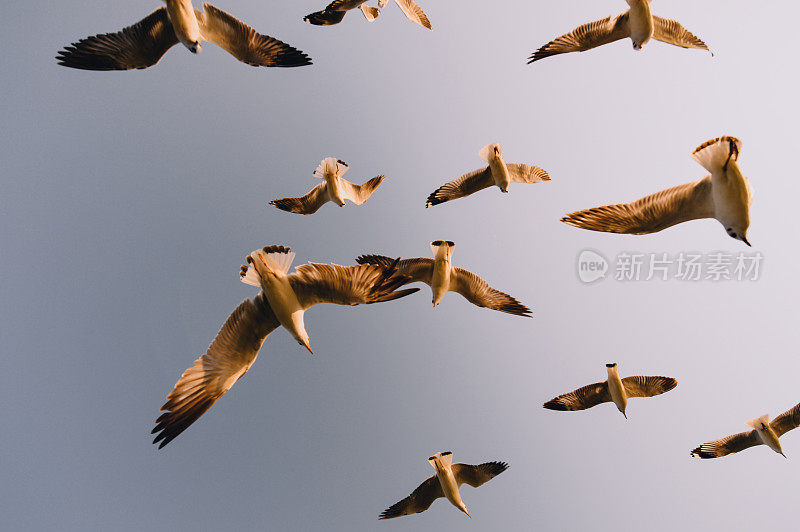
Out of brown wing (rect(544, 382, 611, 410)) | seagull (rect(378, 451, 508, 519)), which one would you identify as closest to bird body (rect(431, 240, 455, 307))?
seagull (rect(378, 451, 508, 519))

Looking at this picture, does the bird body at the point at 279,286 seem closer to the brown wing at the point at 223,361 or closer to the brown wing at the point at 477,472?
the brown wing at the point at 223,361

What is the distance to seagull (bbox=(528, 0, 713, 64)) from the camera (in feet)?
26.0

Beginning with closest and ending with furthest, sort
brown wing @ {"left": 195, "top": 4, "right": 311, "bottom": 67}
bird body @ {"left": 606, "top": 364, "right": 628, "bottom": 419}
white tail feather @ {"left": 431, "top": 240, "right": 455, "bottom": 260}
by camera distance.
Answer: brown wing @ {"left": 195, "top": 4, "right": 311, "bottom": 67}
white tail feather @ {"left": 431, "top": 240, "right": 455, "bottom": 260}
bird body @ {"left": 606, "top": 364, "right": 628, "bottom": 419}

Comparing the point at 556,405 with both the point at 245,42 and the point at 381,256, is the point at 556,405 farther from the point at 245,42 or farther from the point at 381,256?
the point at 245,42

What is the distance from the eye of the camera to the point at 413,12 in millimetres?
9812

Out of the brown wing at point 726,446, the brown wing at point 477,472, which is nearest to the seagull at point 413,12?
the brown wing at point 477,472

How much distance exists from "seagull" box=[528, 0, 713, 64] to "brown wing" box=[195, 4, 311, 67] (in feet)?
13.0

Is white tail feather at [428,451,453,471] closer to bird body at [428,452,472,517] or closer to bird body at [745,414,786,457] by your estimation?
bird body at [428,452,472,517]

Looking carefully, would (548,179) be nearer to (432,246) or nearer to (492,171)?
(492,171)

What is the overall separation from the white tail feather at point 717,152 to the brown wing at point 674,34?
4.22 meters

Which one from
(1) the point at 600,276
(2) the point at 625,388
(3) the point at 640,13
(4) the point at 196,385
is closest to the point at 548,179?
(1) the point at 600,276

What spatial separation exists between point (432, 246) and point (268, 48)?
4.00 metres

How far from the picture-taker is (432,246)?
8.31 m

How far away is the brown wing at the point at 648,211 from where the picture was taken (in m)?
5.74
